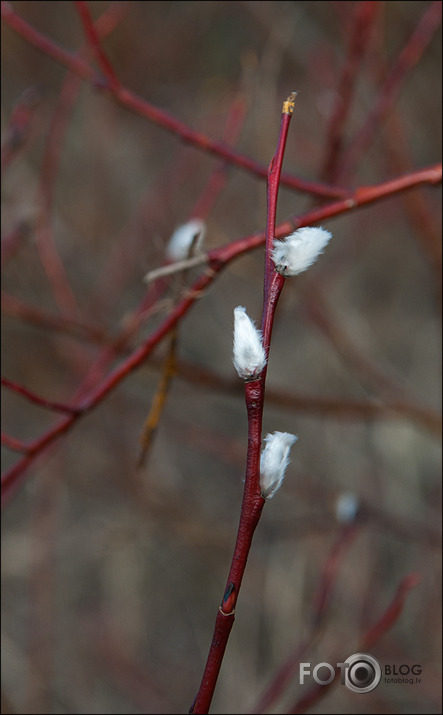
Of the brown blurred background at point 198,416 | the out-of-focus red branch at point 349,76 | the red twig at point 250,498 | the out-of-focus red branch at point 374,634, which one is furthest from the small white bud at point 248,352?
the brown blurred background at point 198,416

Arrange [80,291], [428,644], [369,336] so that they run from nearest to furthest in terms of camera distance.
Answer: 1. [428,644]
2. [80,291]
3. [369,336]

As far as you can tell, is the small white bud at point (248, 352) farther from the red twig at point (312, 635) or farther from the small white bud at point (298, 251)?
the red twig at point (312, 635)

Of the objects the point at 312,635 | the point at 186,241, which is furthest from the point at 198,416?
the point at 186,241

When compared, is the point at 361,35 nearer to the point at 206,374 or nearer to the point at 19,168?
the point at 206,374

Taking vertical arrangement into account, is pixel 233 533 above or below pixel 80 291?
below

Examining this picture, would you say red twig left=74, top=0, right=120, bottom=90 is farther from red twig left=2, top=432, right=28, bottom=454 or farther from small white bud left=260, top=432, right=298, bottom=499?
small white bud left=260, top=432, right=298, bottom=499

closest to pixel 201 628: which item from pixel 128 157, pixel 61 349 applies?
pixel 61 349
